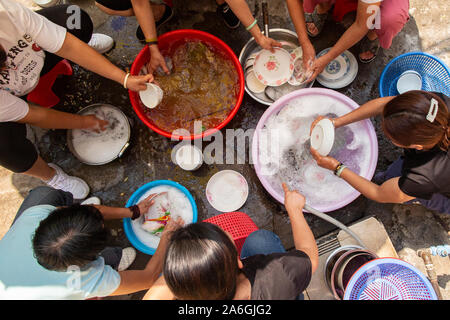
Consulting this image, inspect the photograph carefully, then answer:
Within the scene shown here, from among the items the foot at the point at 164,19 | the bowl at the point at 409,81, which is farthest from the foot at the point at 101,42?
the bowl at the point at 409,81

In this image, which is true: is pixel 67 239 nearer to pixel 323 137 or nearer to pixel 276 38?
pixel 323 137

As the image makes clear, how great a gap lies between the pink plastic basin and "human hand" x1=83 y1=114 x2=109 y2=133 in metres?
1.00

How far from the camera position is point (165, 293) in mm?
1238

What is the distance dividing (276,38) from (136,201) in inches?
56.1

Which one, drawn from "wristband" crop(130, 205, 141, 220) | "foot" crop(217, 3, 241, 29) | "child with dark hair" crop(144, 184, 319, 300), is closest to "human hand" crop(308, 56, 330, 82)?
"foot" crop(217, 3, 241, 29)

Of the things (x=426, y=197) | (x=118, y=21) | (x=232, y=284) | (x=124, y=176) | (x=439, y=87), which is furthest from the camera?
(x=118, y=21)

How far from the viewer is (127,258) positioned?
5.72 ft

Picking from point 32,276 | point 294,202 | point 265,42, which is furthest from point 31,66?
point 294,202

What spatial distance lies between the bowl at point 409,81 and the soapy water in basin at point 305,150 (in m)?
0.36

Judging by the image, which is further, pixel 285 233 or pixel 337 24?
pixel 337 24

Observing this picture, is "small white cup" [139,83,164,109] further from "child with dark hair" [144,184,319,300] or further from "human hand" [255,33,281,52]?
"child with dark hair" [144,184,319,300]
